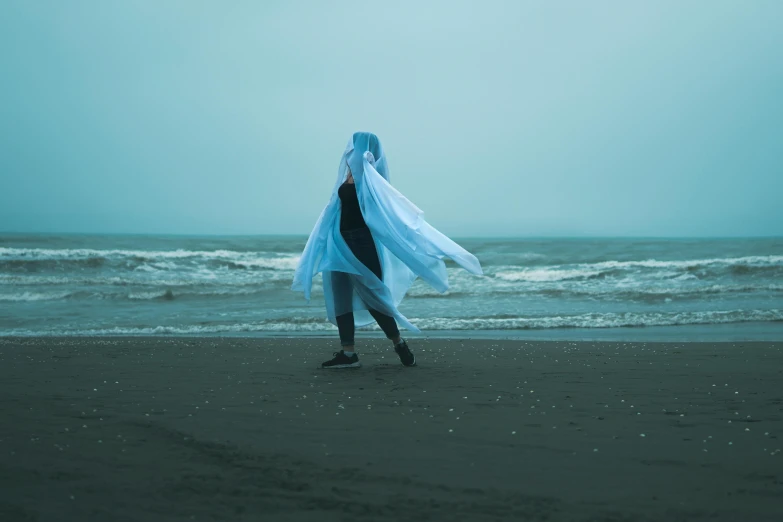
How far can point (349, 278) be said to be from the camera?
5.38 metres

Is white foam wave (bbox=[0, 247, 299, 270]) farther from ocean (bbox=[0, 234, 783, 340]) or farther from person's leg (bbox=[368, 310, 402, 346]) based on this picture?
person's leg (bbox=[368, 310, 402, 346])

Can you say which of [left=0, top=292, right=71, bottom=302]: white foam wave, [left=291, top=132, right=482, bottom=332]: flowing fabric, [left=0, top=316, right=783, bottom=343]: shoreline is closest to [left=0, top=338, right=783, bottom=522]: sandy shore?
[left=291, top=132, right=482, bottom=332]: flowing fabric

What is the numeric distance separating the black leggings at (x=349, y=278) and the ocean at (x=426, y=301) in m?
3.16

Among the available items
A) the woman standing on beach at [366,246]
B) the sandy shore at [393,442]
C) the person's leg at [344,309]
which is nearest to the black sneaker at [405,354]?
the woman standing on beach at [366,246]

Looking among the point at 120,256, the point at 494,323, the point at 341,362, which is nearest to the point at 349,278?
the point at 341,362

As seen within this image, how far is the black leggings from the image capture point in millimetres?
5348

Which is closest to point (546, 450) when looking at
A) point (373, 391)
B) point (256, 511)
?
point (256, 511)

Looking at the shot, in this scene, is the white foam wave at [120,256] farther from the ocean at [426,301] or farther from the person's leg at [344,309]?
the person's leg at [344,309]

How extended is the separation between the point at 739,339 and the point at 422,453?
6059 mm

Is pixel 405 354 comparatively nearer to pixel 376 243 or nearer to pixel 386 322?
pixel 386 322

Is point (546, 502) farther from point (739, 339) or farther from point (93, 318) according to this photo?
point (93, 318)

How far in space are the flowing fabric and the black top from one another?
0.23 feet

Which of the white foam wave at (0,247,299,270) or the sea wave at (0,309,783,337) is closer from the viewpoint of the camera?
the sea wave at (0,309,783,337)

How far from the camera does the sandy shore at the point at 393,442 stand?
2.27 metres
